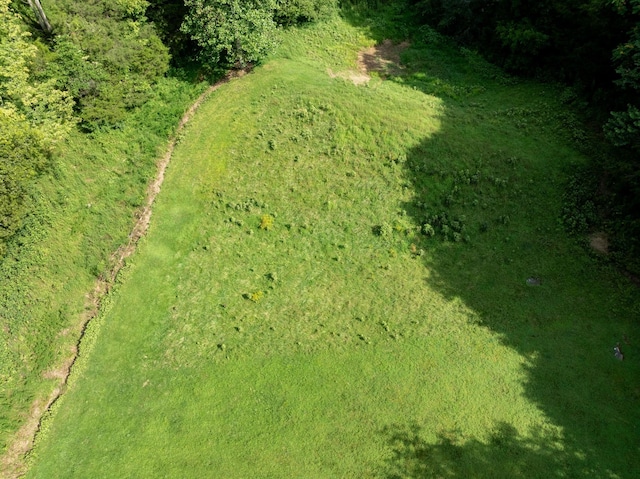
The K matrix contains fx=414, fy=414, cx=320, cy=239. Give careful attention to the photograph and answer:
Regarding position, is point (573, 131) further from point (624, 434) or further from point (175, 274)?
point (175, 274)

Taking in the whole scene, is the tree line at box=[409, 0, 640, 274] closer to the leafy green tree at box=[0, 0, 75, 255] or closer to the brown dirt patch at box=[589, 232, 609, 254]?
the brown dirt patch at box=[589, 232, 609, 254]

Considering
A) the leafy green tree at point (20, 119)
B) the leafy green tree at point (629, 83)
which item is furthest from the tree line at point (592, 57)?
the leafy green tree at point (20, 119)

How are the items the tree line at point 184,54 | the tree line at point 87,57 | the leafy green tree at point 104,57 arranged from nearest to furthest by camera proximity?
the tree line at point 87,57, the tree line at point 184,54, the leafy green tree at point 104,57

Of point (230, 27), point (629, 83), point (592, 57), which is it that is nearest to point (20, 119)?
point (230, 27)

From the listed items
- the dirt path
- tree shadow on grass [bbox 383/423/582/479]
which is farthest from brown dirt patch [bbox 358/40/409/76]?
tree shadow on grass [bbox 383/423/582/479]

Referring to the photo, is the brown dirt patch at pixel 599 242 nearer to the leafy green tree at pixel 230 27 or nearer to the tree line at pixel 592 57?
the tree line at pixel 592 57

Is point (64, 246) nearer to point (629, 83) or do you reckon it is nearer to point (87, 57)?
point (87, 57)
